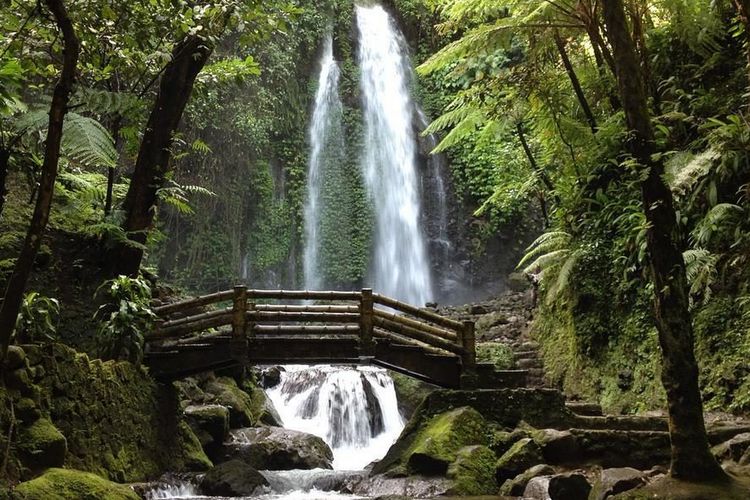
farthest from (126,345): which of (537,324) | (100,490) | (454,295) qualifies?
(454,295)

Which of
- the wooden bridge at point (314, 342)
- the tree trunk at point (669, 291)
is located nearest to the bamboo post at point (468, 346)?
the wooden bridge at point (314, 342)

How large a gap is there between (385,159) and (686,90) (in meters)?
14.4

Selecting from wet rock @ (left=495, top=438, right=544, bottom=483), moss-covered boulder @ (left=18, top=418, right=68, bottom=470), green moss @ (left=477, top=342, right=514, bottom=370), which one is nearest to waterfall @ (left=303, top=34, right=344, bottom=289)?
green moss @ (left=477, top=342, right=514, bottom=370)

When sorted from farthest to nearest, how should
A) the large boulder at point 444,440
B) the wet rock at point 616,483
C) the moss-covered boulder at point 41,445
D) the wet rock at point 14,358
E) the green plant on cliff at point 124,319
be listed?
the green plant on cliff at point 124,319
the large boulder at point 444,440
the wet rock at point 14,358
the moss-covered boulder at point 41,445
the wet rock at point 616,483

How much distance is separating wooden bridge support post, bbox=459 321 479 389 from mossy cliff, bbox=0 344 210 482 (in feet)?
12.7

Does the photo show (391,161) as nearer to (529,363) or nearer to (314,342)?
(529,363)

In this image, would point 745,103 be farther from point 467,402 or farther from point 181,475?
point 181,475

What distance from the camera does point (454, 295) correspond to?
21156mm

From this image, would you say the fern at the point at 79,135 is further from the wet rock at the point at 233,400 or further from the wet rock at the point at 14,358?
the wet rock at the point at 233,400

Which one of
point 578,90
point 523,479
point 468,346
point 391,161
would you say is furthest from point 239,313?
point 391,161

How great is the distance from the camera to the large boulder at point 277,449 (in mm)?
9367

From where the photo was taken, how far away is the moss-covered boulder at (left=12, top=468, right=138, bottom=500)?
4.32 m

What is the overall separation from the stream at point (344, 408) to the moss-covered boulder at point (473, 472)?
3577mm

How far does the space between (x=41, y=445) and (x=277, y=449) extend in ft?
16.1
